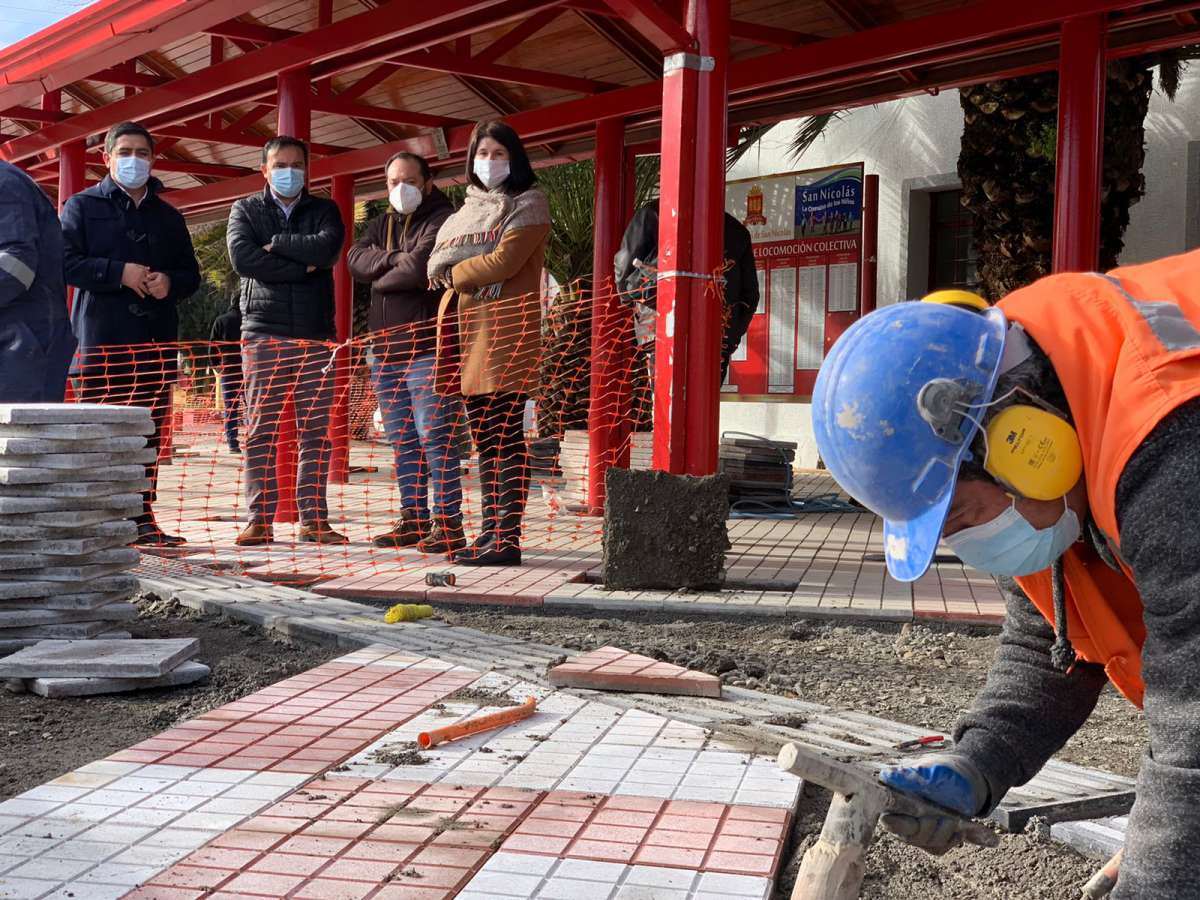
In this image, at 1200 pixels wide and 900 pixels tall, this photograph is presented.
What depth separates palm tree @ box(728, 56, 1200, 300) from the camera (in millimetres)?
10164

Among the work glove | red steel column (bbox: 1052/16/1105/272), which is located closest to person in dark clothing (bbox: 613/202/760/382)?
red steel column (bbox: 1052/16/1105/272)

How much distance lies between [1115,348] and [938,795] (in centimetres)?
89

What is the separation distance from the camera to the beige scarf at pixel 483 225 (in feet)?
22.6

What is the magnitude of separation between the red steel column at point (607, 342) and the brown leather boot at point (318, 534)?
2114mm

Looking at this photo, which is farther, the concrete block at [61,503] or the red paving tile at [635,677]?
the concrete block at [61,503]

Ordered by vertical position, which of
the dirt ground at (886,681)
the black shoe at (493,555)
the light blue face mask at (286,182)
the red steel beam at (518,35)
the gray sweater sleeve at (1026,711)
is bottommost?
the dirt ground at (886,681)

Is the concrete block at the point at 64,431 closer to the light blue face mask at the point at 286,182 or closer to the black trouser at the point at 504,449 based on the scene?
the black trouser at the point at 504,449

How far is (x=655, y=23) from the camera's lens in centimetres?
627

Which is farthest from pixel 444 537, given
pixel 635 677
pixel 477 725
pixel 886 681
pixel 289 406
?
pixel 477 725

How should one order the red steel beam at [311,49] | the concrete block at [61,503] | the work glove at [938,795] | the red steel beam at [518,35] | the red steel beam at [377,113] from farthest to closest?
the red steel beam at [377,113]
the red steel beam at [518,35]
the red steel beam at [311,49]
the concrete block at [61,503]
the work glove at [938,795]

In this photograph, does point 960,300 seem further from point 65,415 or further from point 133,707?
point 65,415

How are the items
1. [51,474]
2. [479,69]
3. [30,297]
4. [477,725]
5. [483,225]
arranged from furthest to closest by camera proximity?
[479,69], [483,225], [30,297], [51,474], [477,725]

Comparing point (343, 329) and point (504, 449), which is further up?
point (343, 329)

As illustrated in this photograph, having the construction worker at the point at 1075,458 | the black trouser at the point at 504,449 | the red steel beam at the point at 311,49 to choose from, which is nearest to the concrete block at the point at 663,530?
the black trouser at the point at 504,449
